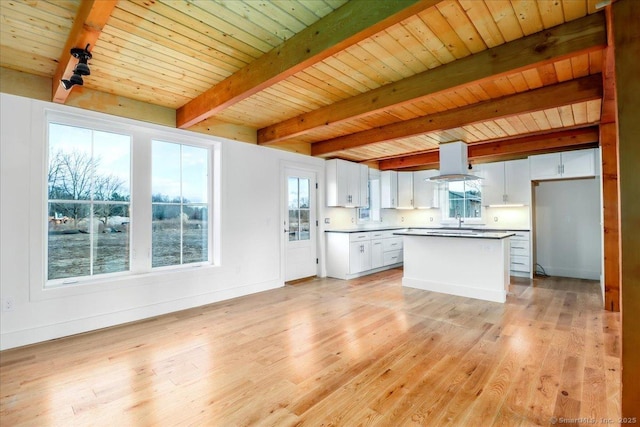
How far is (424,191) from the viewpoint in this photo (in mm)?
7621

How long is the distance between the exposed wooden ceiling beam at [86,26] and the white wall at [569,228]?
7277 mm

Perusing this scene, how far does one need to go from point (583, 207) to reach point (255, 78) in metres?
6.46

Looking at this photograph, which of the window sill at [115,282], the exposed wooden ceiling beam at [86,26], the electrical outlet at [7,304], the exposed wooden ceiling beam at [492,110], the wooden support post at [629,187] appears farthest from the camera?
the window sill at [115,282]

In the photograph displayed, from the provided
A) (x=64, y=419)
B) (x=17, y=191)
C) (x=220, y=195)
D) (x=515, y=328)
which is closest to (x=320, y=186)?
(x=220, y=195)

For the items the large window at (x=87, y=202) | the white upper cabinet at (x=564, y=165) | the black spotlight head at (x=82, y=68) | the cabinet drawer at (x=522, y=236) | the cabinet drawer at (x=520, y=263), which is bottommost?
the cabinet drawer at (x=520, y=263)

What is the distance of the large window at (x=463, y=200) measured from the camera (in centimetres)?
680

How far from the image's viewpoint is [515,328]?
10.8 ft

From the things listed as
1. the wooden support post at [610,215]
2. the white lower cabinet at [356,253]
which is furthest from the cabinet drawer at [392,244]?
the wooden support post at [610,215]

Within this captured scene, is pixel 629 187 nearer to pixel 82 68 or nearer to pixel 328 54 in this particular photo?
pixel 328 54

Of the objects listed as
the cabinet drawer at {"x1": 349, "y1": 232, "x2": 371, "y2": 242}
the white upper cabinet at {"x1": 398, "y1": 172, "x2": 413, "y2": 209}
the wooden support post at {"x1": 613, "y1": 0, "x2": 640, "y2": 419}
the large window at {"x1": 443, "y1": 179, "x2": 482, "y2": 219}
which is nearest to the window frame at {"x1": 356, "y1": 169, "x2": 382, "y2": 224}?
the white upper cabinet at {"x1": 398, "y1": 172, "x2": 413, "y2": 209}

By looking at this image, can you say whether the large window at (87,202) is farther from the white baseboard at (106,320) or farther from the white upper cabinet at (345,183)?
the white upper cabinet at (345,183)

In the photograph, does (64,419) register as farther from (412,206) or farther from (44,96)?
(412,206)

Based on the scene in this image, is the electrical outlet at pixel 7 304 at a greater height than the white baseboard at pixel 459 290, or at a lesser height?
greater

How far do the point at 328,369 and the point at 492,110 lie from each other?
10.9 feet
